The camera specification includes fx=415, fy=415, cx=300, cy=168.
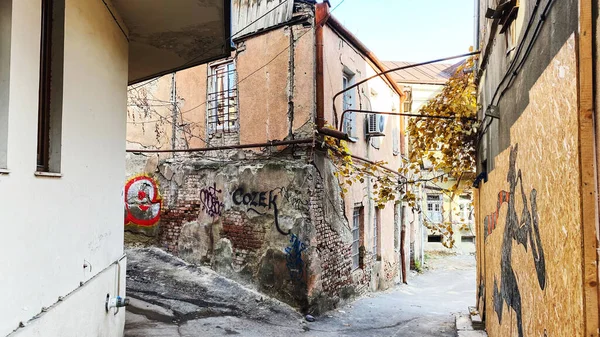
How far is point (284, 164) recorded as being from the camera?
7.32 m

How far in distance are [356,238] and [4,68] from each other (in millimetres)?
8023

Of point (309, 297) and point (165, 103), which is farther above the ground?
point (165, 103)

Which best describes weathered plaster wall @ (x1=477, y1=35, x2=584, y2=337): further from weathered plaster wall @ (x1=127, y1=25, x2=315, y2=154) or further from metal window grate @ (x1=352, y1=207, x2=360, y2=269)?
metal window grate @ (x1=352, y1=207, x2=360, y2=269)

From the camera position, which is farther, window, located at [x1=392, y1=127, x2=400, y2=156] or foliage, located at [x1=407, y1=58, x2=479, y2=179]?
window, located at [x1=392, y1=127, x2=400, y2=156]

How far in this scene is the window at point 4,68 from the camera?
7.86 feet

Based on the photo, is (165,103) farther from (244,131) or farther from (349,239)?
(349,239)

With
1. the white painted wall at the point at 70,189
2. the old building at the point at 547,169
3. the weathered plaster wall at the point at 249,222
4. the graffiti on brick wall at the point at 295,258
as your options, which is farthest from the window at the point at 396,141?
the white painted wall at the point at 70,189

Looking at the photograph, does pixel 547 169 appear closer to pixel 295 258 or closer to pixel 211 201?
pixel 295 258

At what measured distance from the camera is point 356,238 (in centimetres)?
952

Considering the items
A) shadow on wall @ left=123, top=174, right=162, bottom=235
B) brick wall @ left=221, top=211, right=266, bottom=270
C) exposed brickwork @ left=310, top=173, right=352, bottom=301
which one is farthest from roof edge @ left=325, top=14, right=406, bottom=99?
shadow on wall @ left=123, top=174, right=162, bottom=235

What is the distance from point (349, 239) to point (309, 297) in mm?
2071

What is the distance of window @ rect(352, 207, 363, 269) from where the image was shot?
30.4ft

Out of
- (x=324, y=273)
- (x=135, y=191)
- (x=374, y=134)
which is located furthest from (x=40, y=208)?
(x=374, y=134)

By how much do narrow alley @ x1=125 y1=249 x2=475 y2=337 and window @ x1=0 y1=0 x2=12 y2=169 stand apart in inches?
135
